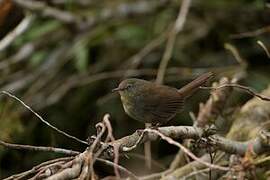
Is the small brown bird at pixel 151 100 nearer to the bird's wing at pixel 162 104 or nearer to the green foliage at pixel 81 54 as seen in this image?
the bird's wing at pixel 162 104

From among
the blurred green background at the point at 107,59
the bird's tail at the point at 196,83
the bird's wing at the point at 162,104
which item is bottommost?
the bird's wing at the point at 162,104

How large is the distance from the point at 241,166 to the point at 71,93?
408 cm

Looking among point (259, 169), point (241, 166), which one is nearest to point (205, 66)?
point (259, 169)

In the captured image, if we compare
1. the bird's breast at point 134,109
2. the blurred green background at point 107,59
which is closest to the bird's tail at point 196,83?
the bird's breast at point 134,109

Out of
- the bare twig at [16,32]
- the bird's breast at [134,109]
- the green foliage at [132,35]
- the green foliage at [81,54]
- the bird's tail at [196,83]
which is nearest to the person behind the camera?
the bird's breast at [134,109]

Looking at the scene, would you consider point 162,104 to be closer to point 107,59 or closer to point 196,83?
point 196,83

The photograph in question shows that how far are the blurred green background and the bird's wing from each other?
2.00 meters

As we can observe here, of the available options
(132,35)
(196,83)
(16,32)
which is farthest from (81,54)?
(196,83)

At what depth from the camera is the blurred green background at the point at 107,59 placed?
5773 mm

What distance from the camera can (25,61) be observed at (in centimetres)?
602

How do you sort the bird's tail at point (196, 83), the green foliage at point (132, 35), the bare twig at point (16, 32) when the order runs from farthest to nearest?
the green foliage at point (132, 35), the bare twig at point (16, 32), the bird's tail at point (196, 83)

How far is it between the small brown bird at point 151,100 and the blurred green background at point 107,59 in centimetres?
197

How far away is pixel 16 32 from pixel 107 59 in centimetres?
154

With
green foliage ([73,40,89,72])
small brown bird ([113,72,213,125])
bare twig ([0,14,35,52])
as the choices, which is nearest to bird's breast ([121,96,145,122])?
small brown bird ([113,72,213,125])
